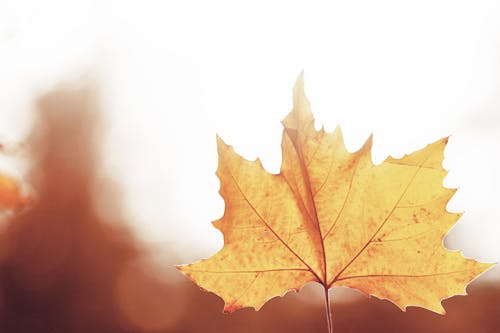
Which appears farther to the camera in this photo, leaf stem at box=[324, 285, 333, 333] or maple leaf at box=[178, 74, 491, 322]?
maple leaf at box=[178, 74, 491, 322]

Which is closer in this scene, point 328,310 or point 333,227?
point 328,310

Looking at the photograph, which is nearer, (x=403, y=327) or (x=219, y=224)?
(x=219, y=224)

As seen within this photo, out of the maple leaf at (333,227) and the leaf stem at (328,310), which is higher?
the maple leaf at (333,227)

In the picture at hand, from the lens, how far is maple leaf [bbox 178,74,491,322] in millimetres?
731

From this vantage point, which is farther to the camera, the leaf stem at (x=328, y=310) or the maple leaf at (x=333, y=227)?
the maple leaf at (x=333, y=227)

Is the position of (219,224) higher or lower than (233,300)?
higher

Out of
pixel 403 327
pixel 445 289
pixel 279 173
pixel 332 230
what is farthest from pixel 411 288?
pixel 403 327

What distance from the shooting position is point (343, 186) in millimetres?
757

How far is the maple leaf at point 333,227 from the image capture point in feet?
2.40

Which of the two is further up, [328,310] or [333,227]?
[333,227]

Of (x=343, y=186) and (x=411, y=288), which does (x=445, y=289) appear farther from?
(x=343, y=186)

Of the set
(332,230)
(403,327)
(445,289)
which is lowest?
(445,289)

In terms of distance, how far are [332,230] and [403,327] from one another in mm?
8072

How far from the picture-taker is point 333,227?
0.77 meters
